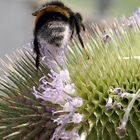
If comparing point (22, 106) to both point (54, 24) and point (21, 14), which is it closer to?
point (54, 24)

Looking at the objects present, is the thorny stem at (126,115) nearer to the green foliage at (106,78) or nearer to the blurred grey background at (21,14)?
the green foliage at (106,78)

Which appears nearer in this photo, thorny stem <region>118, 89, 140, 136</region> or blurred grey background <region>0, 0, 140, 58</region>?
thorny stem <region>118, 89, 140, 136</region>

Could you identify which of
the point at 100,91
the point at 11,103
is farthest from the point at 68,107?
the point at 11,103

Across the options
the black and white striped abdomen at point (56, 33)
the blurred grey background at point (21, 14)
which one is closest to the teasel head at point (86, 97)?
the black and white striped abdomen at point (56, 33)

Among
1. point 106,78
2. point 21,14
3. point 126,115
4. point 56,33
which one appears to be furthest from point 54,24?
point 21,14

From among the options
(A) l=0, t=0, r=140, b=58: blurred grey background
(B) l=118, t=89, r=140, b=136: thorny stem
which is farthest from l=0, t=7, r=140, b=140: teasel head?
(A) l=0, t=0, r=140, b=58: blurred grey background

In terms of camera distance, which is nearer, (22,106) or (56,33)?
(56,33)

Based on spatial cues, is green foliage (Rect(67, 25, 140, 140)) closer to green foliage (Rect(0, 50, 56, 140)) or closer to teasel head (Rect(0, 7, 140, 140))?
teasel head (Rect(0, 7, 140, 140))

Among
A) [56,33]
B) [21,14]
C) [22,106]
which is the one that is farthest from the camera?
[21,14]
